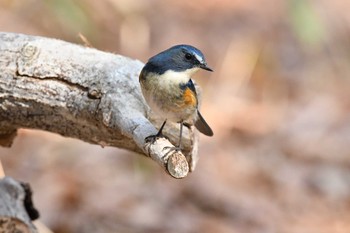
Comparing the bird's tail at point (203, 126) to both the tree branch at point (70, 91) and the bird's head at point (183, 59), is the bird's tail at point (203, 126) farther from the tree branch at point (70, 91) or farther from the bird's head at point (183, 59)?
the bird's head at point (183, 59)

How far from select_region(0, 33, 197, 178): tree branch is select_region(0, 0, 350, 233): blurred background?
1.81 ft

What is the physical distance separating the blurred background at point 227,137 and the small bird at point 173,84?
2.72 ft

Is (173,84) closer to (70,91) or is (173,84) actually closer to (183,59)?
(183,59)

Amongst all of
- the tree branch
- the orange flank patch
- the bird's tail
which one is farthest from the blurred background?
the orange flank patch

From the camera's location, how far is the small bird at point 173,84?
8.98 ft

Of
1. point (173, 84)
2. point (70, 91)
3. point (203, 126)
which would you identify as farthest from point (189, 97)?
point (70, 91)

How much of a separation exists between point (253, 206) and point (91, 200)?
3.14ft

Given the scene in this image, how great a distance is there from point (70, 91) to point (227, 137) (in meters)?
3.27

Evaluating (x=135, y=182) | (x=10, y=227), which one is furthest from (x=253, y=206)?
(x=10, y=227)

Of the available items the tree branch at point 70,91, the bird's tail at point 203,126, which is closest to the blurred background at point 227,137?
the tree branch at point 70,91

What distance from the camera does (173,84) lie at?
9.07 ft

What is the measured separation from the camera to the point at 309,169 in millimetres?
5773

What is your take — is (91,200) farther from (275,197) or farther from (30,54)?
(30,54)

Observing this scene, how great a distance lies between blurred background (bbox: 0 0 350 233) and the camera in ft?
16.0
